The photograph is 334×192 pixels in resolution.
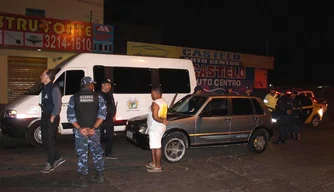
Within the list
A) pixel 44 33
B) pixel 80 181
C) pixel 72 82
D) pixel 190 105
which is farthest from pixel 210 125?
pixel 44 33

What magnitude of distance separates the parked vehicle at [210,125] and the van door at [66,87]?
2063mm

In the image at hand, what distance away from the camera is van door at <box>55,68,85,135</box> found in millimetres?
9500

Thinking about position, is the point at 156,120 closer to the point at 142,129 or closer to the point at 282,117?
the point at 142,129

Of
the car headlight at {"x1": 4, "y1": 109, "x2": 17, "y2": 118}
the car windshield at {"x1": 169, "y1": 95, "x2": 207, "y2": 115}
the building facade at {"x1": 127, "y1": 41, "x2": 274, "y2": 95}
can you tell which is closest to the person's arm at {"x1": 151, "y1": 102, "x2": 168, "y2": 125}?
the car windshield at {"x1": 169, "y1": 95, "x2": 207, "y2": 115}

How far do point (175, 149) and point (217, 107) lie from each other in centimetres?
159

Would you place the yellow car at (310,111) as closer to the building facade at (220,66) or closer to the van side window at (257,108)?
the building facade at (220,66)

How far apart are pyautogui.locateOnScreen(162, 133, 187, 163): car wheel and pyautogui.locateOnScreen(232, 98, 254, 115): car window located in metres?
1.72

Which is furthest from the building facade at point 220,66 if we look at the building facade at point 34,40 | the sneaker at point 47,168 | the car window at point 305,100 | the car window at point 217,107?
the sneaker at point 47,168

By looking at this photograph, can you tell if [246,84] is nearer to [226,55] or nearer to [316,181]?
[226,55]

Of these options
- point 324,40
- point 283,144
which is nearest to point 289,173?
point 283,144

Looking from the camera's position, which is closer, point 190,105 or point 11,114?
point 190,105

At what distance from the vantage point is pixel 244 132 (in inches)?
351

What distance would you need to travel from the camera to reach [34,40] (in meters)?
15.1

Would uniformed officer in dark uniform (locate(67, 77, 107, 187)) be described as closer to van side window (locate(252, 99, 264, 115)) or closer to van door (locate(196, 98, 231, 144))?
van door (locate(196, 98, 231, 144))
